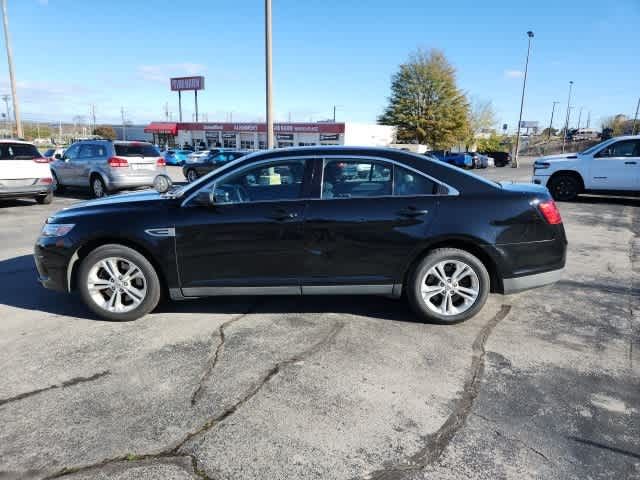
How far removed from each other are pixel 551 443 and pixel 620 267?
4741mm

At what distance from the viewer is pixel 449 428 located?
9.16 feet

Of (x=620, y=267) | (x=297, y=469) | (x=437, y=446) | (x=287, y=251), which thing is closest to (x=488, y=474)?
(x=437, y=446)

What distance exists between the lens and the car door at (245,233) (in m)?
4.22

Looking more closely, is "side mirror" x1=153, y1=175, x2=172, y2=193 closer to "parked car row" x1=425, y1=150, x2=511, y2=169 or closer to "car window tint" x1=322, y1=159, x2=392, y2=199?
"car window tint" x1=322, y1=159, x2=392, y2=199

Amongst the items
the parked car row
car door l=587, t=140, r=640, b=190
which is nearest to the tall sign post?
the parked car row

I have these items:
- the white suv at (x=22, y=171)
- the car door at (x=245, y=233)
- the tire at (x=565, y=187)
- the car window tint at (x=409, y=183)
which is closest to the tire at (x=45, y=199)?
the white suv at (x=22, y=171)

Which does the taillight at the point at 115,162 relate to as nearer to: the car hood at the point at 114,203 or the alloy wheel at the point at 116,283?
the car hood at the point at 114,203

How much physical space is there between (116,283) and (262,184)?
165cm

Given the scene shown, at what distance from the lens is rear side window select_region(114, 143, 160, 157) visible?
12.6 meters

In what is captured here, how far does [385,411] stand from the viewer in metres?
2.96

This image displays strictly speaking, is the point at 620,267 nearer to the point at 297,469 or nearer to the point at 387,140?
the point at 297,469

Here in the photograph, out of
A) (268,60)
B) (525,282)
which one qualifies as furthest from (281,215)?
(268,60)

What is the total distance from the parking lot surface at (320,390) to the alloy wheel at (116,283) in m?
0.20

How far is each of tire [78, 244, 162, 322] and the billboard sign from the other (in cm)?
7281
